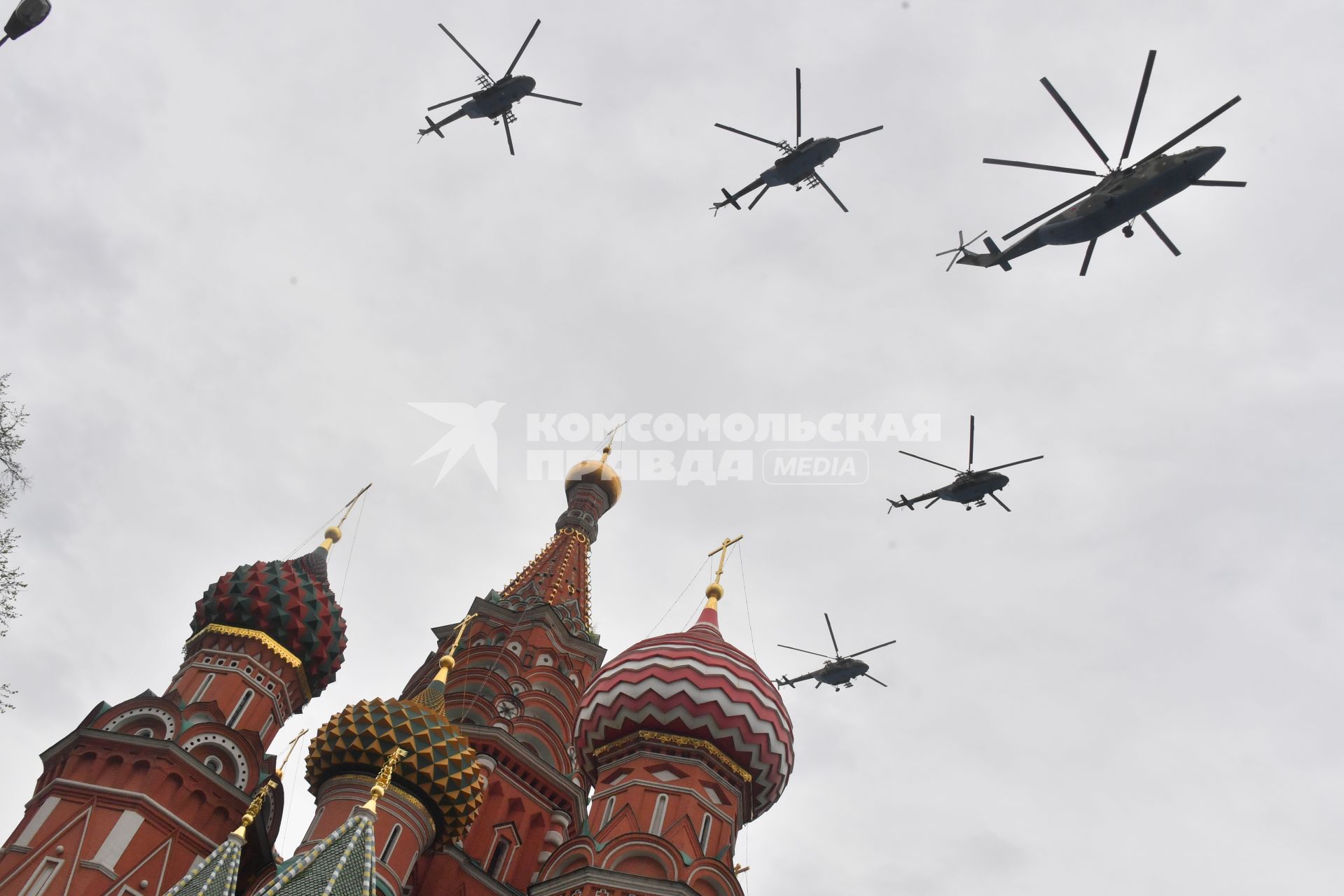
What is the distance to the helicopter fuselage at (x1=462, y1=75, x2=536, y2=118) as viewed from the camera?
63.3ft

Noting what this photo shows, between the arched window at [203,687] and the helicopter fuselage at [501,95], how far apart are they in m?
15.1

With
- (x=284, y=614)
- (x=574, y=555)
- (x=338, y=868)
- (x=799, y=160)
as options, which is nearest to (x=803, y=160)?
(x=799, y=160)

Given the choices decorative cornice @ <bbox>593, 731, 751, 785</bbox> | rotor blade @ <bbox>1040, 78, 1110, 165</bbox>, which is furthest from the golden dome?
rotor blade @ <bbox>1040, 78, 1110, 165</bbox>

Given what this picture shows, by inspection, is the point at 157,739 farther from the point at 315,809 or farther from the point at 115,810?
the point at 315,809

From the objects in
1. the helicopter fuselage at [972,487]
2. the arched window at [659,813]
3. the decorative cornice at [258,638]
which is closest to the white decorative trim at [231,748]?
the decorative cornice at [258,638]

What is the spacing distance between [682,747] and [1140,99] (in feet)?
49.9

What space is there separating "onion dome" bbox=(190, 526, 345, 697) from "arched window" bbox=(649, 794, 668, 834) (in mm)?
10545

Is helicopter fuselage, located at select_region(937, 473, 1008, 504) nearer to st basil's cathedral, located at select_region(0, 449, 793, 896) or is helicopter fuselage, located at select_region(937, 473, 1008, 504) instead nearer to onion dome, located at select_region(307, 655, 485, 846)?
st basil's cathedral, located at select_region(0, 449, 793, 896)

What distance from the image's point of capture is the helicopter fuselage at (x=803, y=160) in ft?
64.6

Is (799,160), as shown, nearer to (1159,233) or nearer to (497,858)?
(1159,233)

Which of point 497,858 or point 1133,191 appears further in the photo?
point 497,858

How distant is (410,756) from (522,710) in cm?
718

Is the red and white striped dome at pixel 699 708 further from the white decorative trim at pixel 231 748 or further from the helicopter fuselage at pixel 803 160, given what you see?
the helicopter fuselage at pixel 803 160

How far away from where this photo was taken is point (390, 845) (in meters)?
22.6
